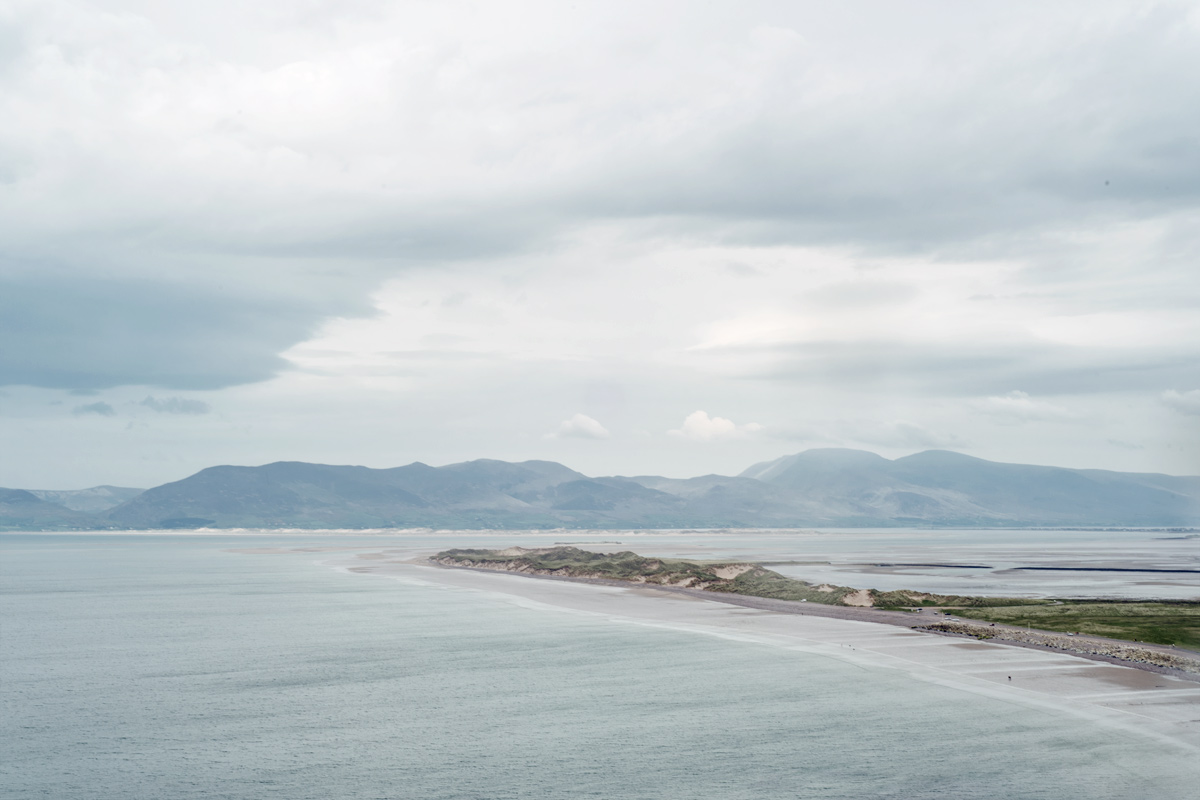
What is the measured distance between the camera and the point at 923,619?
6069cm

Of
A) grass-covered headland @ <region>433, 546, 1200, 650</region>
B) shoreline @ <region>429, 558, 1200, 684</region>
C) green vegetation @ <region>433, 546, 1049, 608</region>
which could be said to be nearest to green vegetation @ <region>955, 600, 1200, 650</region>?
grass-covered headland @ <region>433, 546, 1200, 650</region>

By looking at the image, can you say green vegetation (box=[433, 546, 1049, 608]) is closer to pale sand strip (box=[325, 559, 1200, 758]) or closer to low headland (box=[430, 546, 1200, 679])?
low headland (box=[430, 546, 1200, 679])

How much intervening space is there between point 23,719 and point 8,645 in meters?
25.2

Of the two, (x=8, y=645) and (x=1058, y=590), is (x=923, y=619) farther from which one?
(x=8, y=645)

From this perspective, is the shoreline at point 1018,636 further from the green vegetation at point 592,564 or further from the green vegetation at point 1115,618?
the green vegetation at point 592,564

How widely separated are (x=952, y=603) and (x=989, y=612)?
21.0 feet

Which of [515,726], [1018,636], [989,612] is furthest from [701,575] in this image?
[515,726]

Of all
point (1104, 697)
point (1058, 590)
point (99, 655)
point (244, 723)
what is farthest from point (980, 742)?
point (1058, 590)

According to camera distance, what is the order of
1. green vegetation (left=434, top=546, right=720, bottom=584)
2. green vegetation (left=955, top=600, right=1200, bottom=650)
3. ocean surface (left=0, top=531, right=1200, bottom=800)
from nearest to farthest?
ocean surface (left=0, top=531, right=1200, bottom=800) < green vegetation (left=955, top=600, right=1200, bottom=650) < green vegetation (left=434, top=546, right=720, bottom=584)

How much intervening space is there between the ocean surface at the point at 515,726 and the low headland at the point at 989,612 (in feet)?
41.2

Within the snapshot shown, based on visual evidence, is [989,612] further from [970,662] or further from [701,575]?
[701,575]

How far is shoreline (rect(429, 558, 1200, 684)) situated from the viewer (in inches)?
1591

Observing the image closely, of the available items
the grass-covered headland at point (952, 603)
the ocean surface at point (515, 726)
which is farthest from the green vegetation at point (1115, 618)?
the ocean surface at point (515, 726)

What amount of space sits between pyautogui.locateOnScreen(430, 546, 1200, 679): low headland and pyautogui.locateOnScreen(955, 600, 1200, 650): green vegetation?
0.05 metres
